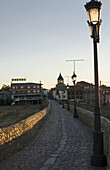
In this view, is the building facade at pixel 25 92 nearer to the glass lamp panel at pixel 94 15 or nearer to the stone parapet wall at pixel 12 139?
the stone parapet wall at pixel 12 139

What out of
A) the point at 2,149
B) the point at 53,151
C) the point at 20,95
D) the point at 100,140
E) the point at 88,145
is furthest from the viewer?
the point at 20,95

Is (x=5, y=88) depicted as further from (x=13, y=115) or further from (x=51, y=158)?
(x=51, y=158)

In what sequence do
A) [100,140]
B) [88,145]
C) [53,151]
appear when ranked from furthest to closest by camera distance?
1. [88,145]
2. [53,151]
3. [100,140]

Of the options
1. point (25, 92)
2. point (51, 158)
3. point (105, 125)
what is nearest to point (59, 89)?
point (25, 92)

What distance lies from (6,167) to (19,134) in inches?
104

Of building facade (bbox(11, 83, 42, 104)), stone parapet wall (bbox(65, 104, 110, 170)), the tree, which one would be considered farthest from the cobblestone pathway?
the tree

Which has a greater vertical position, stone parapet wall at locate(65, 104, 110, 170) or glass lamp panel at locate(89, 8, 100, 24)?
glass lamp panel at locate(89, 8, 100, 24)

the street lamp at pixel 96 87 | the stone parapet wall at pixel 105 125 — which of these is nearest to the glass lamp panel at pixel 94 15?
the street lamp at pixel 96 87

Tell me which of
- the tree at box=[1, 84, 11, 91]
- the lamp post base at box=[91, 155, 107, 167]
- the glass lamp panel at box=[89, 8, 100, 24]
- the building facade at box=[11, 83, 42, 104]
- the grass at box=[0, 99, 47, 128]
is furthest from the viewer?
the tree at box=[1, 84, 11, 91]

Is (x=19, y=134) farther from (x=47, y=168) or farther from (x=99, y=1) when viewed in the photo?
(x=99, y=1)

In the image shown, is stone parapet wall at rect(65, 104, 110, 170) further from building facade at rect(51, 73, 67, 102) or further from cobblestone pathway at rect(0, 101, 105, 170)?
building facade at rect(51, 73, 67, 102)

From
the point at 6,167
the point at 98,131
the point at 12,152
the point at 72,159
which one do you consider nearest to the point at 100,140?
the point at 98,131

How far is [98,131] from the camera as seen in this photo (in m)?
6.39

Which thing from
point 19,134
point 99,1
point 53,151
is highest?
point 99,1
